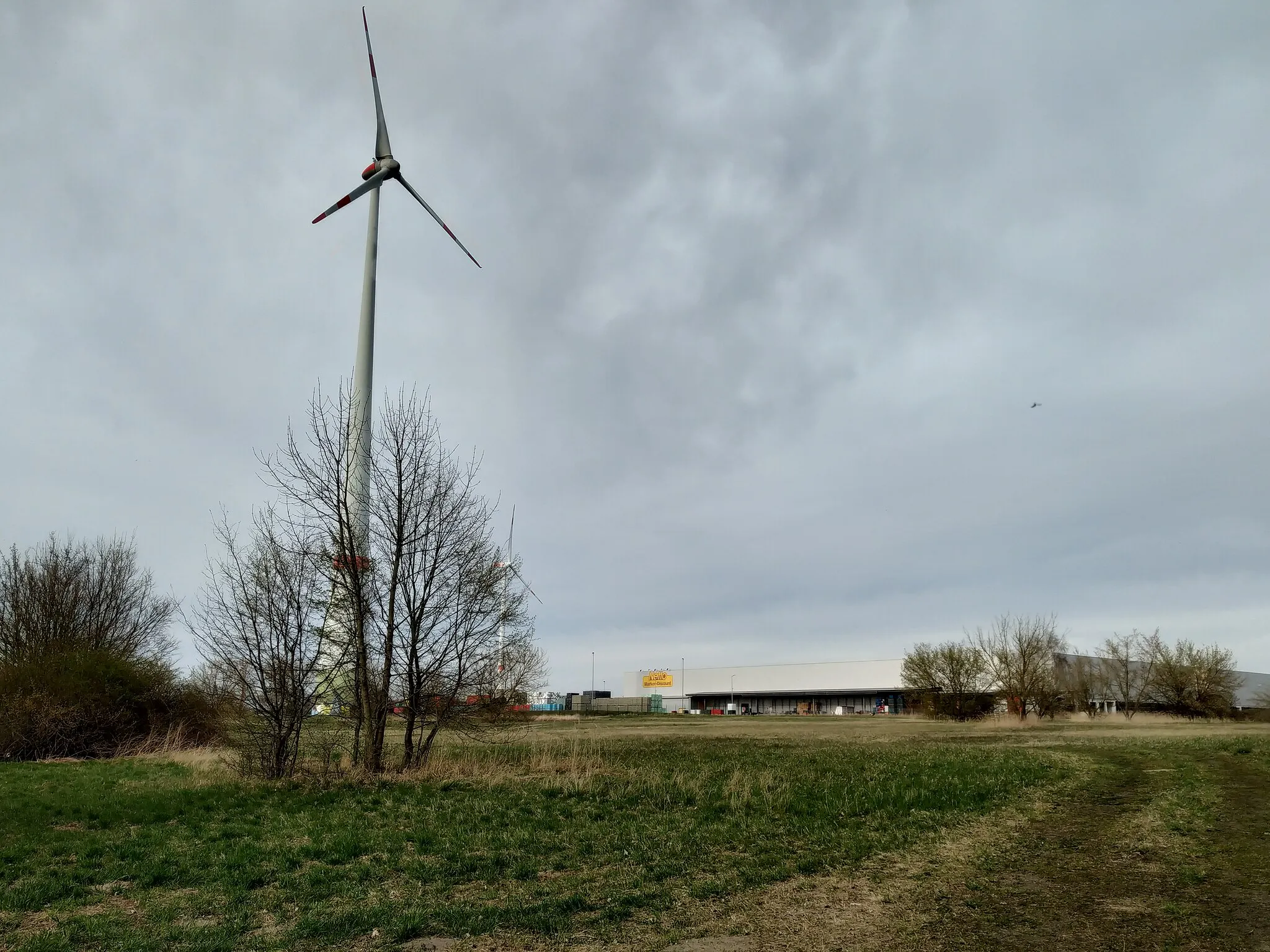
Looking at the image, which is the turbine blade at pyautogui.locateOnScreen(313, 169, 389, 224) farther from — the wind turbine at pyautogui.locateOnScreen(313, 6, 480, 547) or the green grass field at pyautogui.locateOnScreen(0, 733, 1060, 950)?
the green grass field at pyautogui.locateOnScreen(0, 733, 1060, 950)

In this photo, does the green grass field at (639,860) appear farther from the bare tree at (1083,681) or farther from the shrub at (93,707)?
the bare tree at (1083,681)

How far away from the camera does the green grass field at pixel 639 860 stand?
787 cm

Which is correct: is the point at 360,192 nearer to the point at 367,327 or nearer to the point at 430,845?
the point at 367,327

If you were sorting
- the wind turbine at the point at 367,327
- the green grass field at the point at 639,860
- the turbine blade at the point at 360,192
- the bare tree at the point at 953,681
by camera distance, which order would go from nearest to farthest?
the green grass field at the point at 639,860, the wind turbine at the point at 367,327, the turbine blade at the point at 360,192, the bare tree at the point at 953,681

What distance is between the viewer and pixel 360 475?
22.9 metres

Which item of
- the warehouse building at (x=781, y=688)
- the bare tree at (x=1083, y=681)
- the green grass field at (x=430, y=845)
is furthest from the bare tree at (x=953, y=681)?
the green grass field at (x=430, y=845)

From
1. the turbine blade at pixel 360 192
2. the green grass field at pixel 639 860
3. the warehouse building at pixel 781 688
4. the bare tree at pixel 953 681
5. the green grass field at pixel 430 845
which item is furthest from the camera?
the warehouse building at pixel 781 688

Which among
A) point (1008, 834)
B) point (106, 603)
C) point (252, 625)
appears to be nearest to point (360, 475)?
point (252, 625)

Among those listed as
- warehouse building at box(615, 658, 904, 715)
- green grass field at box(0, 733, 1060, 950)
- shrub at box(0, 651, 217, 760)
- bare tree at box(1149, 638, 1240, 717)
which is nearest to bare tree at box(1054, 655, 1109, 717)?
bare tree at box(1149, 638, 1240, 717)

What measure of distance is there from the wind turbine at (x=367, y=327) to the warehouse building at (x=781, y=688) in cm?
8817

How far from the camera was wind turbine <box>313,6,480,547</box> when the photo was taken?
73.7 ft

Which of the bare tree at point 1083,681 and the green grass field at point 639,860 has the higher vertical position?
the bare tree at point 1083,681

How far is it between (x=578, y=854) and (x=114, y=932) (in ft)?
17.9

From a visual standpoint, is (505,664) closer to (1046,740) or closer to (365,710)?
(365,710)
